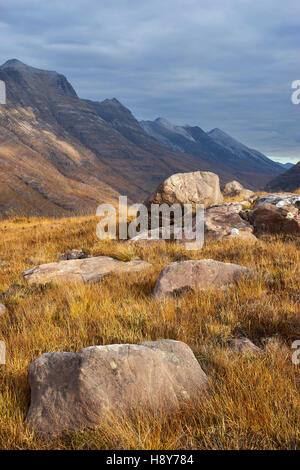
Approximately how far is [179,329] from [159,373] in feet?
3.44

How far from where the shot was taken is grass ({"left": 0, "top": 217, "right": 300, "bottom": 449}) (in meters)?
1.92

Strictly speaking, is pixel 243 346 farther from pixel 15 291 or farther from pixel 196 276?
pixel 15 291

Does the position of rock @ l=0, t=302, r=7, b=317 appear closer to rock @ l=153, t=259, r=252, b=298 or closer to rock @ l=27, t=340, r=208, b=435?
rock @ l=153, t=259, r=252, b=298

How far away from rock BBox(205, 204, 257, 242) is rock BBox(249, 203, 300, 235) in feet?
1.08

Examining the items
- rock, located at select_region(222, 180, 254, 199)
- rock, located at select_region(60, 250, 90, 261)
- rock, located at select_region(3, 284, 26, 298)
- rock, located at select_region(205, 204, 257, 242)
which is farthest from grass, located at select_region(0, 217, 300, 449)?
rock, located at select_region(222, 180, 254, 199)

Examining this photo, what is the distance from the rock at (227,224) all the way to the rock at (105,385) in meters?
6.66

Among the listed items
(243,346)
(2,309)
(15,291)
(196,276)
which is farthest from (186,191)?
(243,346)

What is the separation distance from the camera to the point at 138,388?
2.27 metres

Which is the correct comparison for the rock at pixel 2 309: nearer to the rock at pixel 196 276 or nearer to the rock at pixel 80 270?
the rock at pixel 80 270

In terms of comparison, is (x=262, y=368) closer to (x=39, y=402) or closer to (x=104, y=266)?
(x=39, y=402)

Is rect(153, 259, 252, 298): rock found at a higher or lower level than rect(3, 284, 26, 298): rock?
higher

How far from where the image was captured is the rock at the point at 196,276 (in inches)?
193

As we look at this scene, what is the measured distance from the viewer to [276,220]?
942 centimetres
